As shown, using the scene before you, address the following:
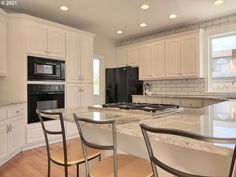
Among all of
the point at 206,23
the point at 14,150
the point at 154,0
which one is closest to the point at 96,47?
the point at 154,0

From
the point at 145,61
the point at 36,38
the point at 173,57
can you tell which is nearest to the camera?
the point at 36,38

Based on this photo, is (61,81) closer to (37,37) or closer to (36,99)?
(36,99)

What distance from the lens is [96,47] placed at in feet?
17.6

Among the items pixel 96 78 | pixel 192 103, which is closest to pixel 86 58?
pixel 96 78

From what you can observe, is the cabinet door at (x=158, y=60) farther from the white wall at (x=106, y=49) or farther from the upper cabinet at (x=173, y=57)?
the white wall at (x=106, y=49)

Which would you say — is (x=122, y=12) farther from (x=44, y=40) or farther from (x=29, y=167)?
(x=29, y=167)

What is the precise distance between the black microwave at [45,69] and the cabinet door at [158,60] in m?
2.34

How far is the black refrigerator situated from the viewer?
4.96 meters

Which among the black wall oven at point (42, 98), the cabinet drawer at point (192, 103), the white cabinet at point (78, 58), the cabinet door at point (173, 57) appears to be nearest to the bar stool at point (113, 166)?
the black wall oven at point (42, 98)

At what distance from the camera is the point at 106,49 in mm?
5660

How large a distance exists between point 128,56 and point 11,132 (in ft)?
12.3

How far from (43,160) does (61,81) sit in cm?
160

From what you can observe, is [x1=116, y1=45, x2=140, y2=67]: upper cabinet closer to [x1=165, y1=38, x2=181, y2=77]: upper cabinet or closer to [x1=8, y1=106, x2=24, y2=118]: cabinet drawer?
[x1=165, y1=38, x2=181, y2=77]: upper cabinet

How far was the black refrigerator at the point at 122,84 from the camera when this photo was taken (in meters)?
4.96
